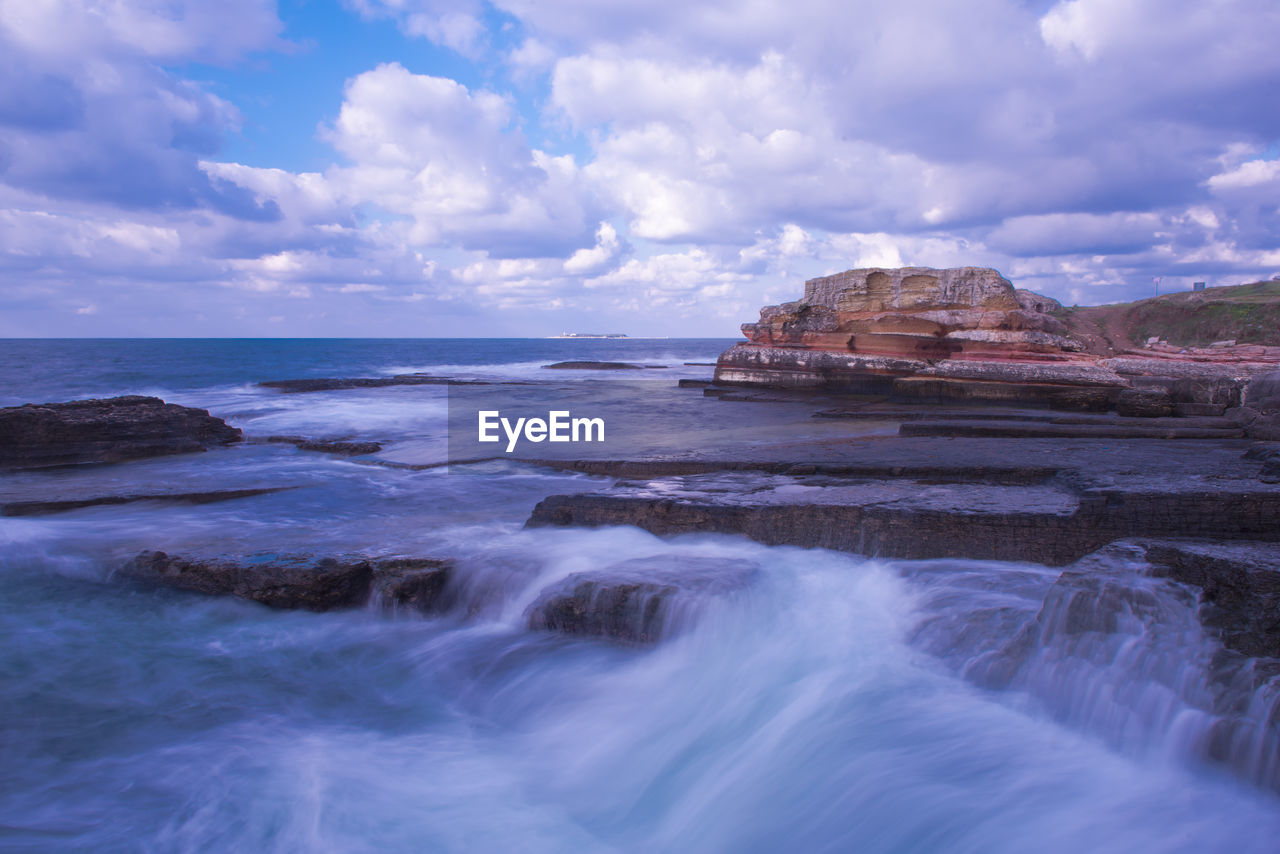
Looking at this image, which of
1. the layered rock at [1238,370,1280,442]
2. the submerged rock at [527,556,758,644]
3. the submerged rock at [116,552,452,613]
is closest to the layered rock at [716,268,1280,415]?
the layered rock at [1238,370,1280,442]

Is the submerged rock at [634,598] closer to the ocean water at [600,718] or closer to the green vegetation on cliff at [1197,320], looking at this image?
the ocean water at [600,718]

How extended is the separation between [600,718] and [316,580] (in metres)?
2.56

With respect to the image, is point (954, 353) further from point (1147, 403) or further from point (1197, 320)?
point (1197, 320)

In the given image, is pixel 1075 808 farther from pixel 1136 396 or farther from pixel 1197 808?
pixel 1136 396

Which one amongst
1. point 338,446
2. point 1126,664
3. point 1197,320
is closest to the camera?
point 1126,664

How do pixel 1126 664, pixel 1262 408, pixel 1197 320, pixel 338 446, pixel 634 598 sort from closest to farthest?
pixel 1126 664, pixel 634 598, pixel 1262 408, pixel 338 446, pixel 1197 320

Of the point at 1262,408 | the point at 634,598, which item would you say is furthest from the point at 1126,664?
the point at 1262,408

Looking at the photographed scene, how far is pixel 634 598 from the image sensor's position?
4.69 metres

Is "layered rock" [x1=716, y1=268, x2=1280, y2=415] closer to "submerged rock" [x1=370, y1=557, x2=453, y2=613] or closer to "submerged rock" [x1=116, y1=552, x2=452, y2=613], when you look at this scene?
"submerged rock" [x1=370, y1=557, x2=453, y2=613]

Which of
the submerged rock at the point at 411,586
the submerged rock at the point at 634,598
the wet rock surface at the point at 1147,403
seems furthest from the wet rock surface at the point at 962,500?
the wet rock surface at the point at 1147,403

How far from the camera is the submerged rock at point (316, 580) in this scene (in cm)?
534

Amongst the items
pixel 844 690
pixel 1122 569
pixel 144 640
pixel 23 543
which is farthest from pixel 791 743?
pixel 23 543

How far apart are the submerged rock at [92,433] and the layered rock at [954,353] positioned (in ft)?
47.1

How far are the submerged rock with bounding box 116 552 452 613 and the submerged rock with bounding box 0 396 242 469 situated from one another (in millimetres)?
6639
